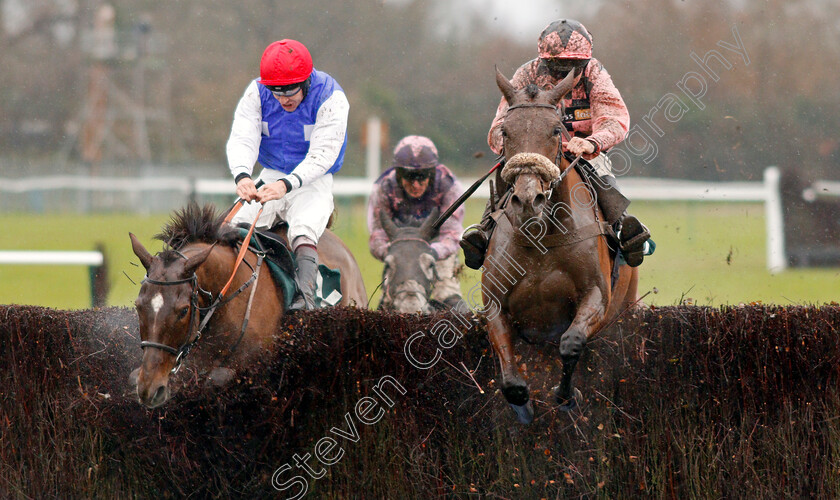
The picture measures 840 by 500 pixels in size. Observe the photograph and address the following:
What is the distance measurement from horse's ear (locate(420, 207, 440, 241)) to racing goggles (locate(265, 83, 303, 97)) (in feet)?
6.70

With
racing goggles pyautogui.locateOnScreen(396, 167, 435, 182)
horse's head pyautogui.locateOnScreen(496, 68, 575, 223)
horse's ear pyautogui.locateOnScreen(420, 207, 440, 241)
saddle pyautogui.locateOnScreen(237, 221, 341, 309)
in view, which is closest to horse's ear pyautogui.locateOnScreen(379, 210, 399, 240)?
horse's ear pyautogui.locateOnScreen(420, 207, 440, 241)

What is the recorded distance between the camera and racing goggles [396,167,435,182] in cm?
712

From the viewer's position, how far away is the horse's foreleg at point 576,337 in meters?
3.90

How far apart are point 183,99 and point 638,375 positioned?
26.9m

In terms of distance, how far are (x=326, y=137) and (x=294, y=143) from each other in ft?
0.86

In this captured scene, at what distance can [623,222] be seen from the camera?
4.46m

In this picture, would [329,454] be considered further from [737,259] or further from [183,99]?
[183,99]

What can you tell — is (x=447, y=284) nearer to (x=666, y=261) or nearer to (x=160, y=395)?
(x=160, y=395)

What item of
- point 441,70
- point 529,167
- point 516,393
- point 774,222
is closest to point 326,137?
point 529,167

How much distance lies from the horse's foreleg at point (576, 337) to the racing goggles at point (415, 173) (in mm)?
3150

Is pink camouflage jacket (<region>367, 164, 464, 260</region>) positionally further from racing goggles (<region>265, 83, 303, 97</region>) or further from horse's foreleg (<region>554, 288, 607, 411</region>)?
horse's foreleg (<region>554, 288, 607, 411</region>)

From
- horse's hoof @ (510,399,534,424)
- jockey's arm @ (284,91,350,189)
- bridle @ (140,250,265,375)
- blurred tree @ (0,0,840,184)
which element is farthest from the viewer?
blurred tree @ (0,0,840,184)

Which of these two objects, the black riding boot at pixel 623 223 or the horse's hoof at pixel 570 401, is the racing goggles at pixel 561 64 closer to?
the black riding boot at pixel 623 223

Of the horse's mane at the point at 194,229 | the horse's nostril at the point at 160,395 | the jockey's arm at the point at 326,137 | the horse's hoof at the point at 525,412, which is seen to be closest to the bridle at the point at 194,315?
Answer: the horse's nostril at the point at 160,395
